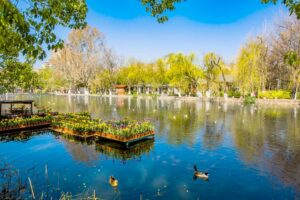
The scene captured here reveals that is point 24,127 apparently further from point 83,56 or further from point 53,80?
point 53,80

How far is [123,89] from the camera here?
100m

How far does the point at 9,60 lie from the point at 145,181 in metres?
10.2

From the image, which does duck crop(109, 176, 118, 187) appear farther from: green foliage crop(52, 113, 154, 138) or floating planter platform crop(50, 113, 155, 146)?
green foliage crop(52, 113, 154, 138)

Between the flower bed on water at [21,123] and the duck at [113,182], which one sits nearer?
the duck at [113,182]

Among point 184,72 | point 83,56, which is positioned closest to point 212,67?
point 184,72

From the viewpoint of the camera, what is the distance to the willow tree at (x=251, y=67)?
58000mm

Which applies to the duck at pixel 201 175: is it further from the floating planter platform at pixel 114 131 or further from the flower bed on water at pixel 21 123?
the flower bed on water at pixel 21 123

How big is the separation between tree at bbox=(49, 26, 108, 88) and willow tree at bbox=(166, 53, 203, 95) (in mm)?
34570

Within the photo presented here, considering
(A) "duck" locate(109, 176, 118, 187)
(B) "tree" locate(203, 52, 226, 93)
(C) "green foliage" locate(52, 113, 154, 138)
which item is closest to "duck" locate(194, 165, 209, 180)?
(A) "duck" locate(109, 176, 118, 187)

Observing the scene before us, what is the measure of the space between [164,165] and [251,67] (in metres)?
52.5

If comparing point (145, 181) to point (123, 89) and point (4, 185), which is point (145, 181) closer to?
point (4, 185)

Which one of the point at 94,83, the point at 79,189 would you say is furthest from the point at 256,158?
the point at 94,83

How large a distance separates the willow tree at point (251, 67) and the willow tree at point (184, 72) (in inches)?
480

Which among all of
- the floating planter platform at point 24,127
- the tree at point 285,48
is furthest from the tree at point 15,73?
the tree at point 285,48
